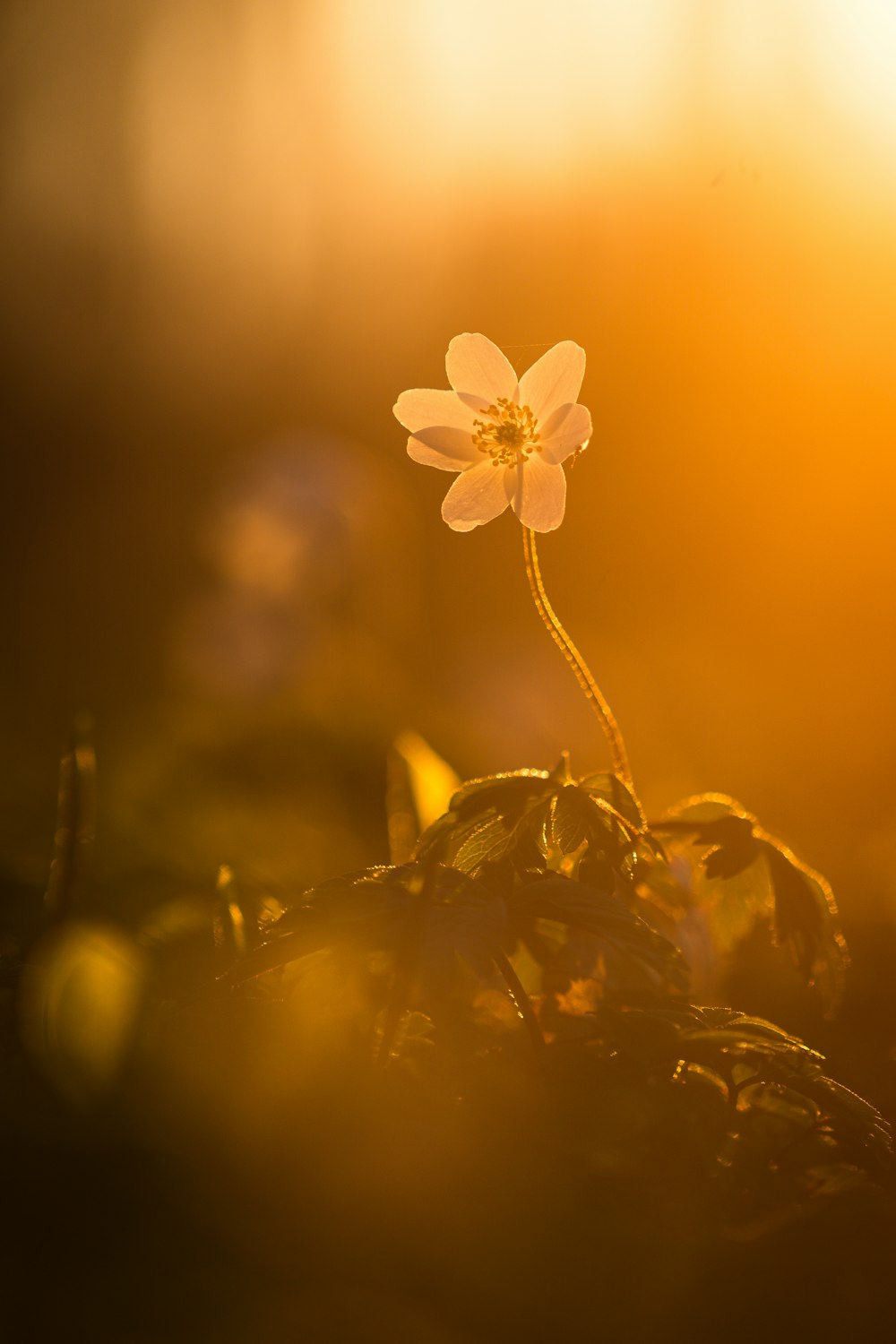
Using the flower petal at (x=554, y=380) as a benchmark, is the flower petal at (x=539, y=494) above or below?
below

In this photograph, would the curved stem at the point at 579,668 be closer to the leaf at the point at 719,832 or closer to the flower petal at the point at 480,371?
the leaf at the point at 719,832

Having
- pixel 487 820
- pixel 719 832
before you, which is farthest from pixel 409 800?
pixel 719 832

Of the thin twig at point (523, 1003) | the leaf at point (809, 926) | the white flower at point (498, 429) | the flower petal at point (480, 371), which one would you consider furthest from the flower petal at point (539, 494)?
the thin twig at point (523, 1003)

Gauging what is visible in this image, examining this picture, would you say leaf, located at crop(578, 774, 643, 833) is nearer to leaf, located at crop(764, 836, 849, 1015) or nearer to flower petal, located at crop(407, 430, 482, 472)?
leaf, located at crop(764, 836, 849, 1015)

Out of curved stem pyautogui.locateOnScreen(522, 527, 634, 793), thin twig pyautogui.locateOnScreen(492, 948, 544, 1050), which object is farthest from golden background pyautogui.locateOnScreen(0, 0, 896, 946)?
thin twig pyautogui.locateOnScreen(492, 948, 544, 1050)

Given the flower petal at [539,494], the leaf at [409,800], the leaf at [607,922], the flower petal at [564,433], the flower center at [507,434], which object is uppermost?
the flower center at [507,434]

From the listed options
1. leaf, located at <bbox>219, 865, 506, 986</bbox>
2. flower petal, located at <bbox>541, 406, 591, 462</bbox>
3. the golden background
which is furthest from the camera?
the golden background
